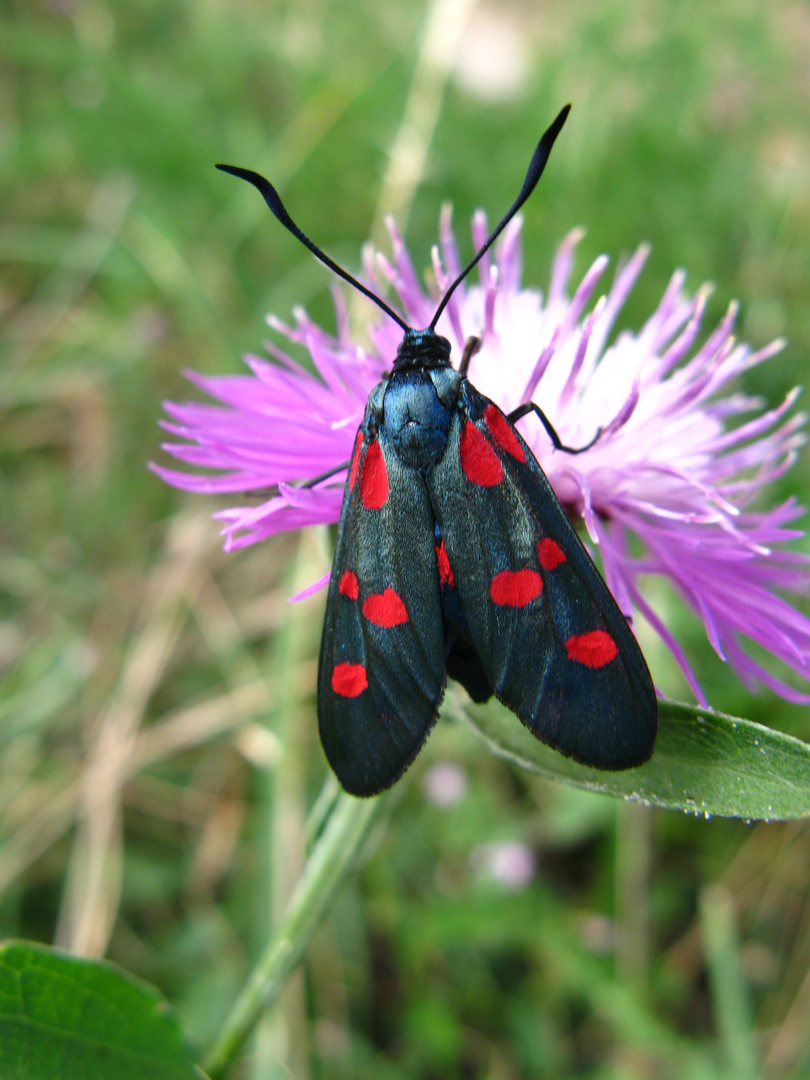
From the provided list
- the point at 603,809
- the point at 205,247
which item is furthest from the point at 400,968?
the point at 205,247

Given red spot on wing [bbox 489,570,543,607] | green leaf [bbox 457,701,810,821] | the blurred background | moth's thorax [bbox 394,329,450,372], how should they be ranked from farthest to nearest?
1. the blurred background
2. moth's thorax [bbox 394,329,450,372]
3. red spot on wing [bbox 489,570,543,607]
4. green leaf [bbox 457,701,810,821]

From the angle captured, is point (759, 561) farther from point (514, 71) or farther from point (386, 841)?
point (514, 71)

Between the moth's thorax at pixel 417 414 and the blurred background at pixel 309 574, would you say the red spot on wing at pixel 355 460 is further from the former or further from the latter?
the blurred background at pixel 309 574

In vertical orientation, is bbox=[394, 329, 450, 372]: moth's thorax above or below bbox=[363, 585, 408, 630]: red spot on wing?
above

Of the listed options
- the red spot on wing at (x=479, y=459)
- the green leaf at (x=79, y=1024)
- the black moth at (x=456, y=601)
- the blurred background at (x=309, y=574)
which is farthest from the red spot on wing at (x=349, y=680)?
the blurred background at (x=309, y=574)

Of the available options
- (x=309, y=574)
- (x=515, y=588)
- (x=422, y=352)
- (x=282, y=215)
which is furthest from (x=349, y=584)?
(x=309, y=574)

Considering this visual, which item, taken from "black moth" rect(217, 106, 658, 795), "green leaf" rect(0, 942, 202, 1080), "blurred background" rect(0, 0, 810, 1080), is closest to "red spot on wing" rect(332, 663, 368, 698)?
"black moth" rect(217, 106, 658, 795)

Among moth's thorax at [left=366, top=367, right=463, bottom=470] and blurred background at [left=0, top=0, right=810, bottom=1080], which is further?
blurred background at [left=0, top=0, right=810, bottom=1080]

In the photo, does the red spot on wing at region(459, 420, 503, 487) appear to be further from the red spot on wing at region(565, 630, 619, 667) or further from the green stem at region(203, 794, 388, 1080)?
the green stem at region(203, 794, 388, 1080)
